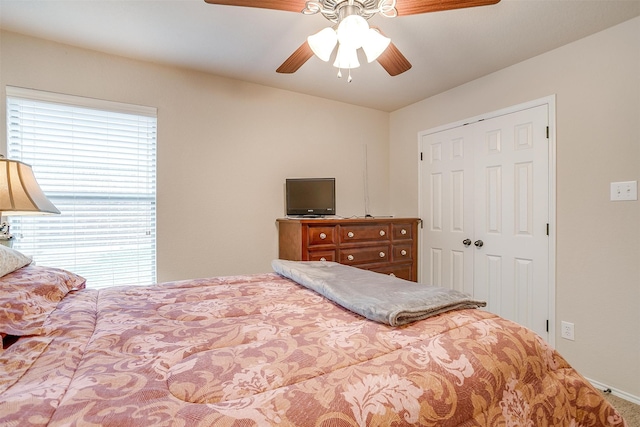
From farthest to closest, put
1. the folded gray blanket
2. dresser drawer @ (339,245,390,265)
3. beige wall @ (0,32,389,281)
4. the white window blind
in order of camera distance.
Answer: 1. dresser drawer @ (339,245,390,265)
2. beige wall @ (0,32,389,281)
3. the white window blind
4. the folded gray blanket

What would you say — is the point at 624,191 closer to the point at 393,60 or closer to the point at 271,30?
the point at 393,60

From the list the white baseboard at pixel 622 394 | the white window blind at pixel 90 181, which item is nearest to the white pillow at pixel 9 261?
the white window blind at pixel 90 181

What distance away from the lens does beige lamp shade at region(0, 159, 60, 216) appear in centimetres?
112

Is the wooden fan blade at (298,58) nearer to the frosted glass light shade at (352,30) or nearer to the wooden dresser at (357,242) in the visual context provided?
the frosted glass light shade at (352,30)

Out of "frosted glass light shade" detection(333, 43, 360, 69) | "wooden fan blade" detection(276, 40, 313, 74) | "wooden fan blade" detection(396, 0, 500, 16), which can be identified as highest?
"wooden fan blade" detection(396, 0, 500, 16)

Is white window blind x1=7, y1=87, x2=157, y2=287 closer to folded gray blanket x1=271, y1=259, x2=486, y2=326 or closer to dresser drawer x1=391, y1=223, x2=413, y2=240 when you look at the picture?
folded gray blanket x1=271, y1=259, x2=486, y2=326

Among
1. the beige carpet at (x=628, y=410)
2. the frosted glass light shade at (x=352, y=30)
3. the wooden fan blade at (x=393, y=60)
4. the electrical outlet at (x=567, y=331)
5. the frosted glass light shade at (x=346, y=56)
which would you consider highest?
the wooden fan blade at (x=393, y=60)

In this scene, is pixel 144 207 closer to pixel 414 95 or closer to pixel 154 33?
pixel 154 33

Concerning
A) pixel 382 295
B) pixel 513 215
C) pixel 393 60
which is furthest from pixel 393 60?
pixel 513 215

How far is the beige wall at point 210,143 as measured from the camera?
90.3 inches

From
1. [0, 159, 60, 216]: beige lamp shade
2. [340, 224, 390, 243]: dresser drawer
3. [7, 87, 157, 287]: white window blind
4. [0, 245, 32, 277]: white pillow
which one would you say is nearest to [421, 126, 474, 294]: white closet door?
[340, 224, 390, 243]: dresser drawer

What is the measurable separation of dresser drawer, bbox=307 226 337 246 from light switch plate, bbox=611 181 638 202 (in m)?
2.02

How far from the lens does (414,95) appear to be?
10.8ft

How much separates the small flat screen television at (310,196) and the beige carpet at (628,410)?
2450mm
